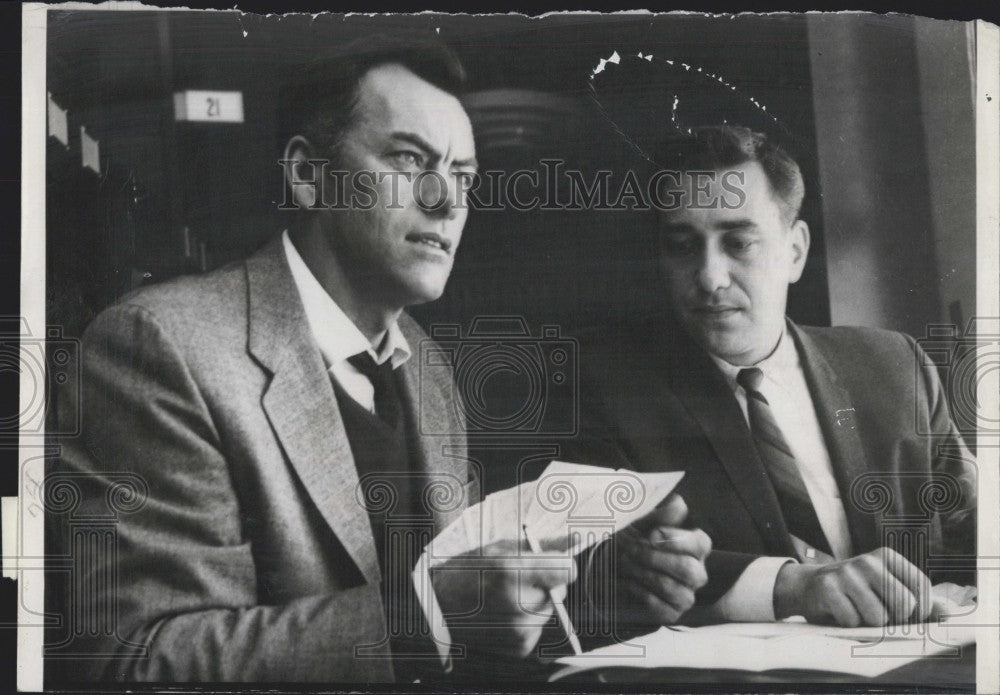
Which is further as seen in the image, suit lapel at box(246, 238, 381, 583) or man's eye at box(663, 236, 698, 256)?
man's eye at box(663, 236, 698, 256)

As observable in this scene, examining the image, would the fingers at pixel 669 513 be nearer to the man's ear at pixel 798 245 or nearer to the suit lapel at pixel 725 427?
the suit lapel at pixel 725 427

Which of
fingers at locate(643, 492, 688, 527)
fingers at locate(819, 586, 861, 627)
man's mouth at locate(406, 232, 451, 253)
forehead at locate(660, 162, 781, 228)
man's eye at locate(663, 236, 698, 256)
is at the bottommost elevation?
fingers at locate(819, 586, 861, 627)

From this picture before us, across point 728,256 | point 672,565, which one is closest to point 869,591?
point 672,565

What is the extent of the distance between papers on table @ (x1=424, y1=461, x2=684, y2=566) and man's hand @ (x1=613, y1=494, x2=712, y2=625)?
0.20ft

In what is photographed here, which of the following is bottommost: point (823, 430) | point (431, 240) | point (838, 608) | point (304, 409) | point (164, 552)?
point (838, 608)

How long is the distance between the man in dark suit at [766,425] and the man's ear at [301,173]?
998mm

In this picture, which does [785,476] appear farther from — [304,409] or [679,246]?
[304,409]

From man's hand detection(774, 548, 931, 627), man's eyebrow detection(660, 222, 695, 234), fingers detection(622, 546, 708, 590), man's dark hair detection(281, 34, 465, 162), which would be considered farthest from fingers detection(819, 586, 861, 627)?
man's dark hair detection(281, 34, 465, 162)

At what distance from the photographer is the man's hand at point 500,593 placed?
9.88ft

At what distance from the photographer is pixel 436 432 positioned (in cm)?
304

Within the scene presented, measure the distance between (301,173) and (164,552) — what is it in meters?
1.24

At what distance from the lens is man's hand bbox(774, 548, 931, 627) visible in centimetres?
305

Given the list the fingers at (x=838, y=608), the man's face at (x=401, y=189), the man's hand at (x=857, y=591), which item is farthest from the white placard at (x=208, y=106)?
the fingers at (x=838, y=608)

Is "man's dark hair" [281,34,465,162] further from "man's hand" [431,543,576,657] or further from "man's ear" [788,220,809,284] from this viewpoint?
"man's hand" [431,543,576,657]
